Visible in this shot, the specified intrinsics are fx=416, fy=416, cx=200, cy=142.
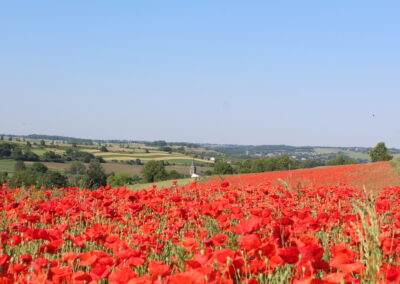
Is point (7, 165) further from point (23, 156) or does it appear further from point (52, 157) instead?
point (52, 157)

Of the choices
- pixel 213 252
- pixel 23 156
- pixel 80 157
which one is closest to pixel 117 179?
pixel 23 156

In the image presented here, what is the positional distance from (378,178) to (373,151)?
2400 inches

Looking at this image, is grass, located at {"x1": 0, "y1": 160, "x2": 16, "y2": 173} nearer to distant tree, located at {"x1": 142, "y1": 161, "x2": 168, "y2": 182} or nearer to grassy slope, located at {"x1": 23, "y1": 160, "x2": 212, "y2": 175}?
grassy slope, located at {"x1": 23, "y1": 160, "x2": 212, "y2": 175}

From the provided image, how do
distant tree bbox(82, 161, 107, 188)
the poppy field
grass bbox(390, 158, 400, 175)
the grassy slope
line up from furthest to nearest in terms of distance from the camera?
the grassy slope → grass bbox(390, 158, 400, 175) → distant tree bbox(82, 161, 107, 188) → the poppy field

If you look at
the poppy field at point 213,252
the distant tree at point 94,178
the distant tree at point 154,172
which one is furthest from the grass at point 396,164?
the distant tree at point 154,172

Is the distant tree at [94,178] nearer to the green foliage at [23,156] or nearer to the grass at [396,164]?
the green foliage at [23,156]

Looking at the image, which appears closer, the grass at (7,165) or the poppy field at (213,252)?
the poppy field at (213,252)

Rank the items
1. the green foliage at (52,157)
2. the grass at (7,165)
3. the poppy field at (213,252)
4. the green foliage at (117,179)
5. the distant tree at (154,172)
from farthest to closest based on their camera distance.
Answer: the green foliage at (52,157) < the grass at (7,165) < the distant tree at (154,172) < the green foliage at (117,179) < the poppy field at (213,252)

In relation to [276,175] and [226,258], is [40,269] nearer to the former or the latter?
[226,258]

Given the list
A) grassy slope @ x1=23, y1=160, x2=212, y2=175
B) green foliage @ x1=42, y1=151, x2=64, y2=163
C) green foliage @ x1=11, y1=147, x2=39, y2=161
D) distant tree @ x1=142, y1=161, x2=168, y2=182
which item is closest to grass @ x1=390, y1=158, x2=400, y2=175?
distant tree @ x1=142, y1=161, x2=168, y2=182

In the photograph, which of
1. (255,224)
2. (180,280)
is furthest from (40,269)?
(255,224)

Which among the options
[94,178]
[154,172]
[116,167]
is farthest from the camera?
[116,167]

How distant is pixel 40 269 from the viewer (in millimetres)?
2164

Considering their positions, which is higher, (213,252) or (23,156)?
(213,252)
